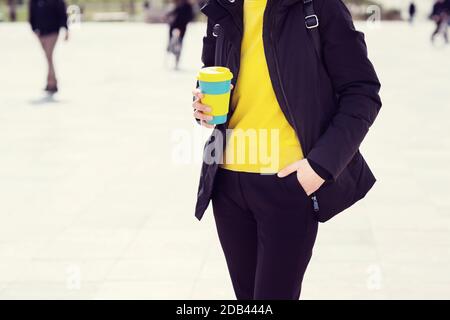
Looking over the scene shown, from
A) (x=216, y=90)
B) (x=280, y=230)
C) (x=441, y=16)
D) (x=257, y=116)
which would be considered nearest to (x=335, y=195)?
(x=280, y=230)

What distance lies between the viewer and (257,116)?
233 cm

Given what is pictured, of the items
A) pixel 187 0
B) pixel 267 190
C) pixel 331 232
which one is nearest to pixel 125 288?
pixel 331 232

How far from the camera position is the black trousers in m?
2.34

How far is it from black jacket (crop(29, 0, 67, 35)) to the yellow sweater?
9972 mm

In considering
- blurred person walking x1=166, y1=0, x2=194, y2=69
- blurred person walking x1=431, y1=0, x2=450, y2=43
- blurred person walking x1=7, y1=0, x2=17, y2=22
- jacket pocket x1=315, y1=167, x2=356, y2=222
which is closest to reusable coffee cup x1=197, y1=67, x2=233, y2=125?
jacket pocket x1=315, y1=167, x2=356, y2=222

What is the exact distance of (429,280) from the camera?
13.9 feet

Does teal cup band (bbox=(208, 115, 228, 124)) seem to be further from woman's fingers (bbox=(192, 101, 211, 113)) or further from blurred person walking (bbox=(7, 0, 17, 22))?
blurred person walking (bbox=(7, 0, 17, 22))

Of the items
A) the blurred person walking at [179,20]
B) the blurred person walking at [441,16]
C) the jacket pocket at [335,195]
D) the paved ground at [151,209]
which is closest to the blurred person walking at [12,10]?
the blurred person walking at [179,20]

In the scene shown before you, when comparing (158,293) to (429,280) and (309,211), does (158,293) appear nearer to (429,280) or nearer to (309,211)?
(429,280)

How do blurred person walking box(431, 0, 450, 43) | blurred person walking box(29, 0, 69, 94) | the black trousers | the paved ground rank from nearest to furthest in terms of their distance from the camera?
the black trousers, the paved ground, blurred person walking box(29, 0, 69, 94), blurred person walking box(431, 0, 450, 43)

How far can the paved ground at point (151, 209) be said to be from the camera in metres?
4.30

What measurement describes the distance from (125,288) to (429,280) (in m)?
1.84

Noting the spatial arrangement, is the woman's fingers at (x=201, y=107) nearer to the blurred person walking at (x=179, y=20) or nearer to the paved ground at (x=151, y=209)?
the paved ground at (x=151, y=209)

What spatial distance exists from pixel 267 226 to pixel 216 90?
0.49 meters
